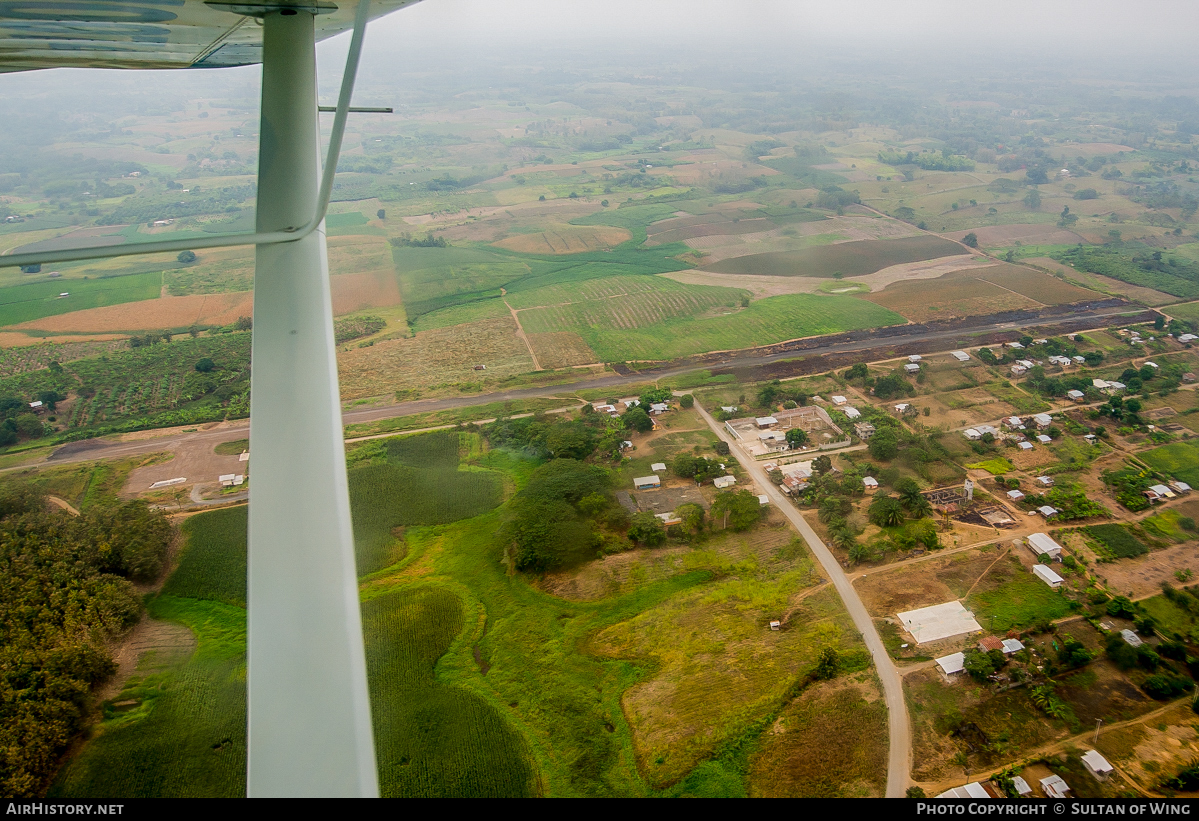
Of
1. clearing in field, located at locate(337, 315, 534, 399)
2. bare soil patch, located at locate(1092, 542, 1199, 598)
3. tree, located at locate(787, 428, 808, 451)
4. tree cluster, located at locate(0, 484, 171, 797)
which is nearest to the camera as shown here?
tree cluster, located at locate(0, 484, 171, 797)

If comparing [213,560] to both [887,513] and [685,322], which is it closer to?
[887,513]

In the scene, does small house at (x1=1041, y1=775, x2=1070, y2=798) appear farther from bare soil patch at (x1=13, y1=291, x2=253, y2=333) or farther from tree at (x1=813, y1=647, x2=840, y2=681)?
bare soil patch at (x1=13, y1=291, x2=253, y2=333)

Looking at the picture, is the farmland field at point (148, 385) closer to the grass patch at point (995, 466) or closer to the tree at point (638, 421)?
the tree at point (638, 421)

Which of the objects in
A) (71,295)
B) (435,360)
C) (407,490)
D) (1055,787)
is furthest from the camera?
(71,295)

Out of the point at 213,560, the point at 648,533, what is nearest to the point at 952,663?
the point at 648,533

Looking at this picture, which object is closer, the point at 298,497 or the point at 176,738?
the point at 298,497

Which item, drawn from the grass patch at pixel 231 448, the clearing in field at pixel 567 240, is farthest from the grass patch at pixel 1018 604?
the clearing in field at pixel 567 240

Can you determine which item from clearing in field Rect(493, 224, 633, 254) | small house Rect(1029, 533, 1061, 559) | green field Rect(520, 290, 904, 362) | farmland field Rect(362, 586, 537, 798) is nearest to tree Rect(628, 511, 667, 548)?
farmland field Rect(362, 586, 537, 798)
